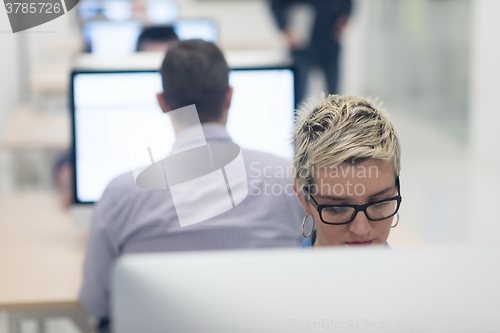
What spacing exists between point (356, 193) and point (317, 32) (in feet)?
12.9

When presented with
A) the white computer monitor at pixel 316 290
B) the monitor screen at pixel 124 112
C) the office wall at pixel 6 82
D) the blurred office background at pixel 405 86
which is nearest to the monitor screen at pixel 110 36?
the blurred office background at pixel 405 86

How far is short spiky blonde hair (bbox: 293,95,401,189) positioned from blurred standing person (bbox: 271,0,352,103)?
11.8 feet

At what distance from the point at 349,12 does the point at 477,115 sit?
1.22 metres

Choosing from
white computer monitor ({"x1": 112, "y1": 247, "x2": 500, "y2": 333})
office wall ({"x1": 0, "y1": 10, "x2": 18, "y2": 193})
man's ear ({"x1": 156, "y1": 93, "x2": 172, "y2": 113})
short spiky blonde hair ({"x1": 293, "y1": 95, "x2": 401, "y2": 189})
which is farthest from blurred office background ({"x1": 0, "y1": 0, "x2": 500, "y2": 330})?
white computer monitor ({"x1": 112, "y1": 247, "x2": 500, "y2": 333})

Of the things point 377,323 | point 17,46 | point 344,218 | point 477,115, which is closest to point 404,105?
point 477,115

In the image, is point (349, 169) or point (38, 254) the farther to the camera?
point (38, 254)

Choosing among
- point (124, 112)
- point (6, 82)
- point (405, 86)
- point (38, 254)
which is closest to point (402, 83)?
point (405, 86)

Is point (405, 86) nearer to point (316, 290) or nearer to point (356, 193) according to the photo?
point (356, 193)

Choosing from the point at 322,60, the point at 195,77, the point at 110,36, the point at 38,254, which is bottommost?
the point at 322,60

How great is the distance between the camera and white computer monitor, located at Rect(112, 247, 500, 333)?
0.52 metres

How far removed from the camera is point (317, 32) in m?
4.72

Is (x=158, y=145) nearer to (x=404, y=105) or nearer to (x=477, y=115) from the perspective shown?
(x=477, y=115)

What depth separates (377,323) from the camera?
1.75ft

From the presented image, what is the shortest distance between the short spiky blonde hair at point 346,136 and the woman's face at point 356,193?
0.04 feet
